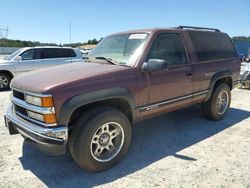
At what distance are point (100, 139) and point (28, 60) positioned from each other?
25.7 feet

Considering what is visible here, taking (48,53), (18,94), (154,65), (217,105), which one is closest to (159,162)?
(154,65)

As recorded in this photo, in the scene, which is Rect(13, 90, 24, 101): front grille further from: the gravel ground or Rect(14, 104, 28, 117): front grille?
the gravel ground

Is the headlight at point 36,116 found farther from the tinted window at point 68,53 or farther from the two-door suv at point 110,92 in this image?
the tinted window at point 68,53

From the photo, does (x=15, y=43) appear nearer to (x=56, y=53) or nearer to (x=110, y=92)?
(x=56, y=53)

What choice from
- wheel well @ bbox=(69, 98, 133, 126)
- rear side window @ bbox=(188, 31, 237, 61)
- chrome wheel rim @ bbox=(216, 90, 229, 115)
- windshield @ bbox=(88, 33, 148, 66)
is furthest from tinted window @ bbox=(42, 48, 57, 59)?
wheel well @ bbox=(69, 98, 133, 126)

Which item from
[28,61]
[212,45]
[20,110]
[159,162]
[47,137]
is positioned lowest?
[159,162]

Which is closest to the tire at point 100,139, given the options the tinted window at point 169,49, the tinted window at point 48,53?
the tinted window at point 169,49

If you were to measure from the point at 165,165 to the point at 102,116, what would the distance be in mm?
1168

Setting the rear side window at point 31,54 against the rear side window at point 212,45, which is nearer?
the rear side window at point 212,45

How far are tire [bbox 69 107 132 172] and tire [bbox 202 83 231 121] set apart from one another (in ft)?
7.87

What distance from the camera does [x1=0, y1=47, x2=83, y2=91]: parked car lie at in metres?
9.66

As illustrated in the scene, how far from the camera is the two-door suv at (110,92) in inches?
111

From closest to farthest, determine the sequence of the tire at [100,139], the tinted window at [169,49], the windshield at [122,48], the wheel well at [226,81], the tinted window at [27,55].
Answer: the tire at [100,139] < the windshield at [122,48] < the tinted window at [169,49] < the wheel well at [226,81] < the tinted window at [27,55]

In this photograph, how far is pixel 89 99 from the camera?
297 cm
